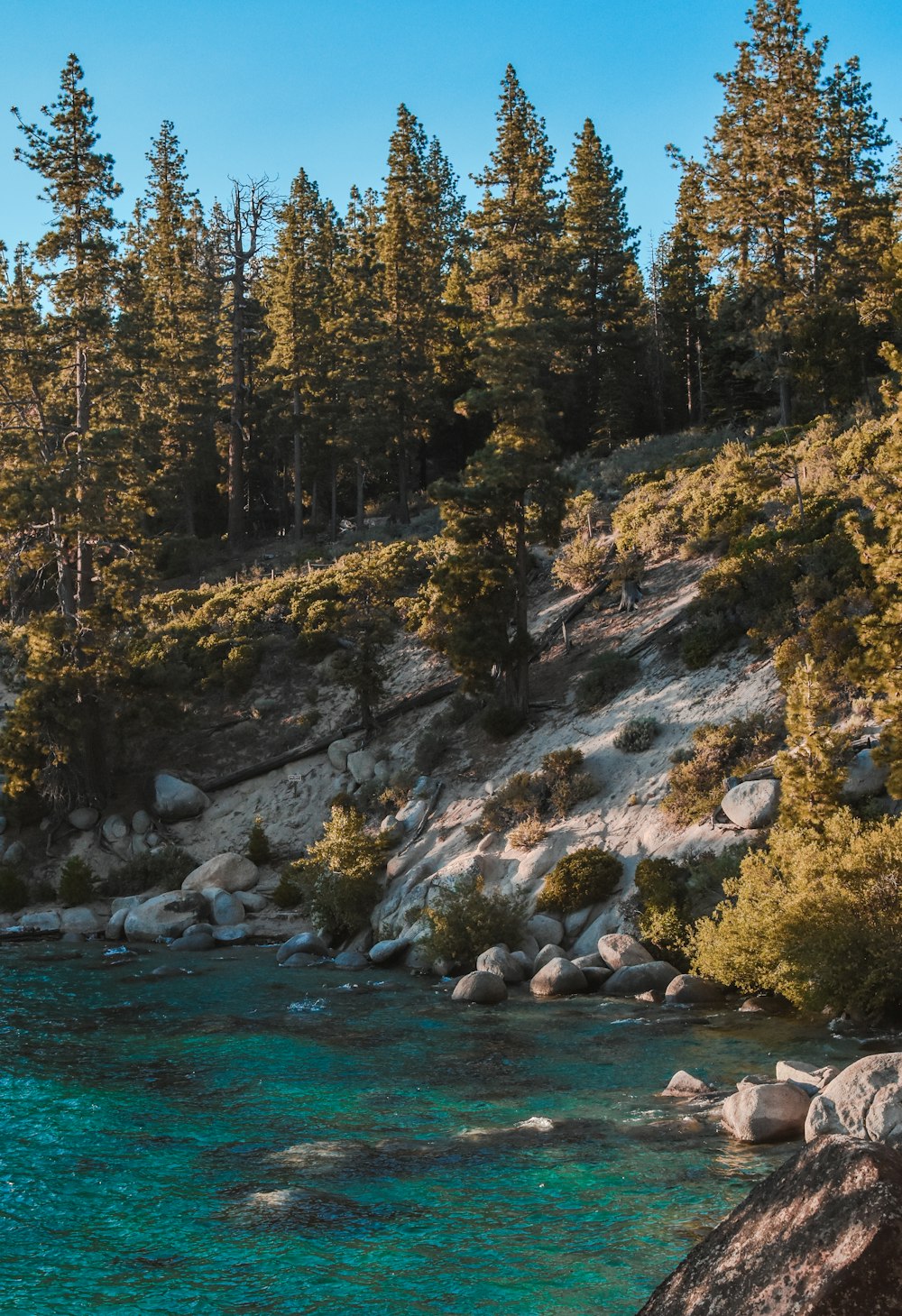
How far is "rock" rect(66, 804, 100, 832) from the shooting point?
108ft

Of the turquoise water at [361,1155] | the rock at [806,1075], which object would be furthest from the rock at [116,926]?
the rock at [806,1075]

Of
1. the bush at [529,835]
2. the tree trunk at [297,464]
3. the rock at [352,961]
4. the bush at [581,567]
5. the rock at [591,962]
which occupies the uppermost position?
the tree trunk at [297,464]

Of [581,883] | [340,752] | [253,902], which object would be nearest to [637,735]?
[581,883]

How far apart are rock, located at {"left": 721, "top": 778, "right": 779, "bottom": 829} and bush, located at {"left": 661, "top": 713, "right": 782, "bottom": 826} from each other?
1049 mm

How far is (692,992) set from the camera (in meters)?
18.2

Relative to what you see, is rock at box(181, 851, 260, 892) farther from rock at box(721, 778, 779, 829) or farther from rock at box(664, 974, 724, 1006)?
rock at box(664, 974, 724, 1006)

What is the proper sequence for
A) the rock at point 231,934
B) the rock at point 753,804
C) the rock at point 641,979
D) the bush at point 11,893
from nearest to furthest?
the rock at point 641,979, the rock at point 753,804, the rock at point 231,934, the bush at point 11,893

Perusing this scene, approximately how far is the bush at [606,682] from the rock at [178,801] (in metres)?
11.9

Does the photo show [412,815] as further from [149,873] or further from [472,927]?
[149,873]

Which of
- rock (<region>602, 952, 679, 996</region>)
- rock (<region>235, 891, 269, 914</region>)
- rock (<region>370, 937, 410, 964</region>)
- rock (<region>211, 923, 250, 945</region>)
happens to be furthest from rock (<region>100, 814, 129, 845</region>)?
rock (<region>602, 952, 679, 996</region>)

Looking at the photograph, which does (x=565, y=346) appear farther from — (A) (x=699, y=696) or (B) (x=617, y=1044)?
(B) (x=617, y=1044)

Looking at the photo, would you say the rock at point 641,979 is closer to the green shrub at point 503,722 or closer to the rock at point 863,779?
the rock at point 863,779

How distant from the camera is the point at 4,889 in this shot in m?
30.3

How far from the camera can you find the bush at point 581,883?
886 inches
